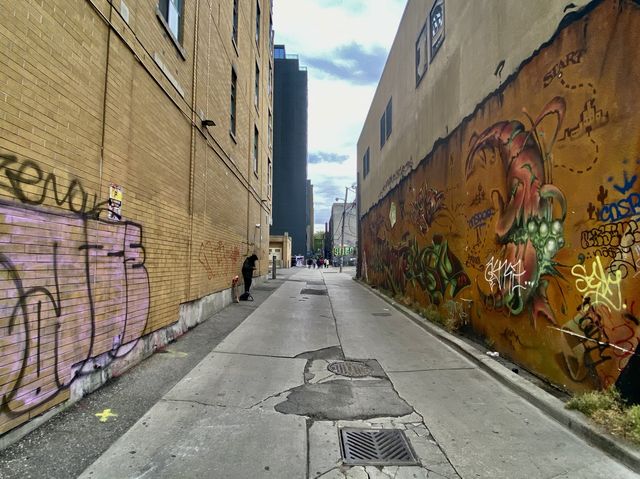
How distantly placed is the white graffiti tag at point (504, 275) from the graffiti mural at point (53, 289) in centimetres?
558

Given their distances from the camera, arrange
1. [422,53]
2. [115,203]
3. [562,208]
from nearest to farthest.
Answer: [562,208]
[115,203]
[422,53]

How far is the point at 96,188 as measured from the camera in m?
4.94

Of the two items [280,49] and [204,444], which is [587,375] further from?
[280,49]

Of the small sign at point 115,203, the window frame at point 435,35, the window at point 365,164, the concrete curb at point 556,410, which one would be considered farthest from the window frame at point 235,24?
the window at point 365,164

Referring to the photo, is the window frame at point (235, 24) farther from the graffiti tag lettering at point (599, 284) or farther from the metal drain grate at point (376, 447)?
the metal drain grate at point (376, 447)

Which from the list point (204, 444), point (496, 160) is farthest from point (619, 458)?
point (496, 160)

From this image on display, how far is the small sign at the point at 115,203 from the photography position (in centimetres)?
527

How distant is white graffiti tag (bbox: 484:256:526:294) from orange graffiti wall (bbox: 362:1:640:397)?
0.10 feet

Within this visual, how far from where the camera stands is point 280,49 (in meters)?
61.9

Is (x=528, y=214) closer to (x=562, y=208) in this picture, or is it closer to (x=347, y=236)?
(x=562, y=208)

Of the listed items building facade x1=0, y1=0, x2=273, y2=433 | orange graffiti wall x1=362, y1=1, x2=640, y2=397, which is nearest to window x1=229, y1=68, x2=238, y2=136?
building facade x1=0, y1=0, x2=273, y2=433

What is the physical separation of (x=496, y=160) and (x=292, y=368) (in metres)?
4.69

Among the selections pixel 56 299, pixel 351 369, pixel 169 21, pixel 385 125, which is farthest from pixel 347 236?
pixel 56 299

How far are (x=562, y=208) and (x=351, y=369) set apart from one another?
3604mm
